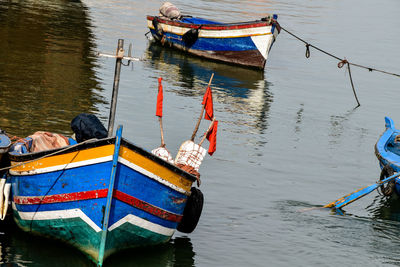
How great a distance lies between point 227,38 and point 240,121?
841cm

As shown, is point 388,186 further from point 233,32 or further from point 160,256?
point 233,32

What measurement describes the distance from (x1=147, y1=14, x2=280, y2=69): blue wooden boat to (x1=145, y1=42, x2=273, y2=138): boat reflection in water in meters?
0.37

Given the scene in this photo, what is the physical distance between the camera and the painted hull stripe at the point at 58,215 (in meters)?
9.72

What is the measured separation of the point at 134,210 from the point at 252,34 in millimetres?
17989

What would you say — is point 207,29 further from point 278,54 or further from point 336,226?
point 336,226

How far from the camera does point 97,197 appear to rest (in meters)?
9.53

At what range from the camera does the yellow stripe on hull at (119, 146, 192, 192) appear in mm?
9367

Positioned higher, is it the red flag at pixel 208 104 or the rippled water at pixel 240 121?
the red flag at pixel 208 104

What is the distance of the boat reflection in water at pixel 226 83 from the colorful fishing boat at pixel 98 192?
29.4 feet

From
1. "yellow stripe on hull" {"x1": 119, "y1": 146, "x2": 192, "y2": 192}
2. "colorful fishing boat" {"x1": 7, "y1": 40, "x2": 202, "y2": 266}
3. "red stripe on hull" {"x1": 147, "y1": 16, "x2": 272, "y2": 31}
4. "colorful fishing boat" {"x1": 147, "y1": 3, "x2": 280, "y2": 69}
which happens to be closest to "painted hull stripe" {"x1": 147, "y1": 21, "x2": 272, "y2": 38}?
"colorful fishing boat" {"x1": 147, "y1": 3, "x2": 280, "y2": 69}

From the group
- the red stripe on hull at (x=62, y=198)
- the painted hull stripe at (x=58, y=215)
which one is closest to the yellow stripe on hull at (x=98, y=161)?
the red stripe on hull at (x=62, y=198)

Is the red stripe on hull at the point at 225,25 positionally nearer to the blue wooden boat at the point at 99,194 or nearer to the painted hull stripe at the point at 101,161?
the blue wooden boat at the point at 99,194

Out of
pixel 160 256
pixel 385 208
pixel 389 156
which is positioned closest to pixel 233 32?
pixel 389 156

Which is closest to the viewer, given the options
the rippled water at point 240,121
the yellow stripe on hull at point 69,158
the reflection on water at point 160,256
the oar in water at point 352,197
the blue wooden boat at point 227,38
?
the yellow stripe on hull at point 69,158
